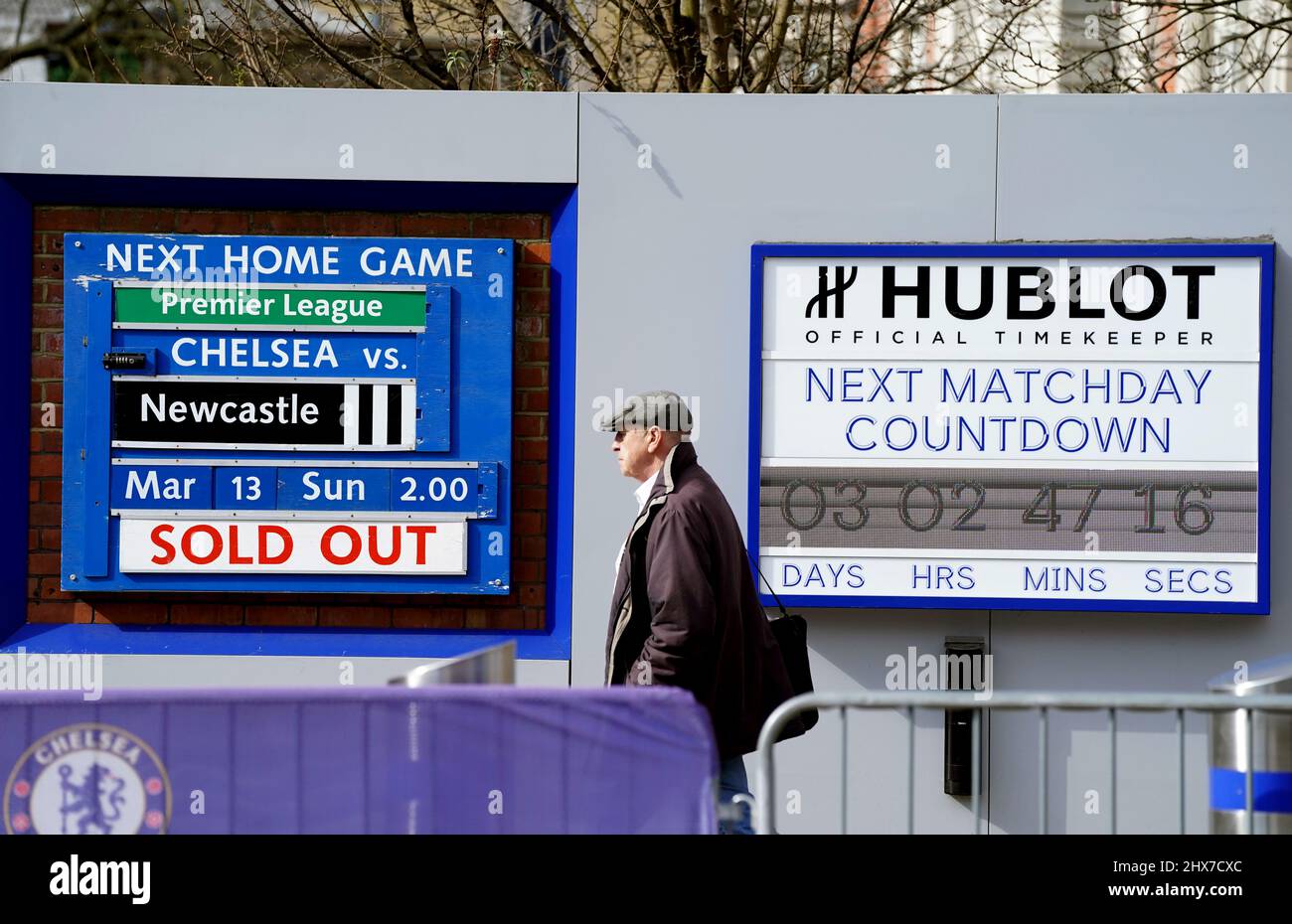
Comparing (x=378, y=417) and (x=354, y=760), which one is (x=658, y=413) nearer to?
(x=378, y=417)

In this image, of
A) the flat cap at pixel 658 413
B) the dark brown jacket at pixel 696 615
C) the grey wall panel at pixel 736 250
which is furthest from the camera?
the grey wall panel at pixel 736 250

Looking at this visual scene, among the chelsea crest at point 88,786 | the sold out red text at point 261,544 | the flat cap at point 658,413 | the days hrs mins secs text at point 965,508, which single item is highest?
the flat cap at point 658,413

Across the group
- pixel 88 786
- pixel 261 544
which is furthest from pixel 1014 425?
pixel 88 786

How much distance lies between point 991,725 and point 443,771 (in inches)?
118

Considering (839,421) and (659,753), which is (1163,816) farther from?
(659,753)

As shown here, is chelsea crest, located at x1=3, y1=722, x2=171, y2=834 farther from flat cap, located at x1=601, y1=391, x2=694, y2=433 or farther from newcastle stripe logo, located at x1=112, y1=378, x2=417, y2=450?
newcastle stripe logo, located at x1=112, y1=378, x2=417, y2=450

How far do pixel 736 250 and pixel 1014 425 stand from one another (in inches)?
52.8

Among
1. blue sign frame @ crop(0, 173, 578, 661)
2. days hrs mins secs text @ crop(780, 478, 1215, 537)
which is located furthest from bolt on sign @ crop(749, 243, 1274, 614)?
blue sign frame @ crop(0, 173, 578, 661)

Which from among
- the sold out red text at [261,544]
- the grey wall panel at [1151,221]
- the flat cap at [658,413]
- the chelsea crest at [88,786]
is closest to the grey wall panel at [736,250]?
the grey wall panel at [1151,221]

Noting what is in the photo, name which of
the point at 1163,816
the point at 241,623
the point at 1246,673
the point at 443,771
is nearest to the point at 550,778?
the point at 443,771

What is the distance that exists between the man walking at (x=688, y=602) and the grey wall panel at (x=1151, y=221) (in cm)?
156

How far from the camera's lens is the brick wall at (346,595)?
6004mm

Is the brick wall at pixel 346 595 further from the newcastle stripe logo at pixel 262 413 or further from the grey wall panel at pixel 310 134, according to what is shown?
the newcastle stripe logo at pixel 262 413

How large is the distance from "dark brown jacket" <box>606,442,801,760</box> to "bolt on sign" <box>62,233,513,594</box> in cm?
138
